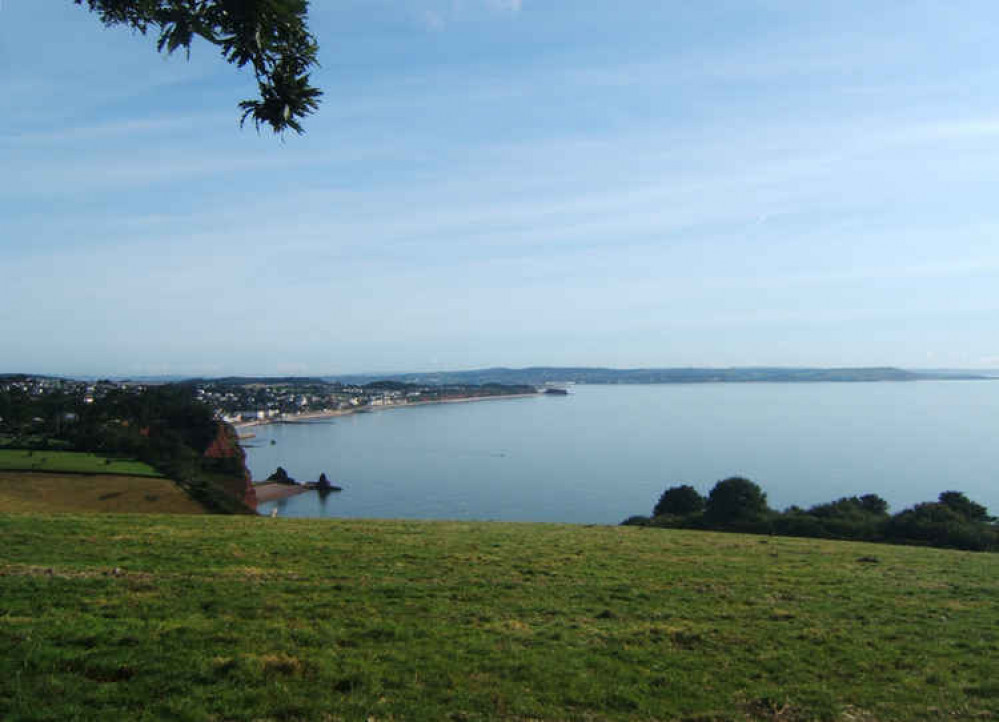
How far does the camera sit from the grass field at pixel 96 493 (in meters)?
26.6

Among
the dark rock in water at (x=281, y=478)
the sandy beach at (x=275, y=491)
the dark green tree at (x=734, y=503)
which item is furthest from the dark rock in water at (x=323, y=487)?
the dark green tree at (x=734, y=503)

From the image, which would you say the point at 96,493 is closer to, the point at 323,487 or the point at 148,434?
the point at 148,434

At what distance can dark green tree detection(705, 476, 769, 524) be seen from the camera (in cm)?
3172

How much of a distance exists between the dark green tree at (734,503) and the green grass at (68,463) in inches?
1208

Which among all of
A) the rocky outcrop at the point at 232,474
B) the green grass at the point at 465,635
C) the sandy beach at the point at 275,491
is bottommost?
the sandy beach at the point at 275,491

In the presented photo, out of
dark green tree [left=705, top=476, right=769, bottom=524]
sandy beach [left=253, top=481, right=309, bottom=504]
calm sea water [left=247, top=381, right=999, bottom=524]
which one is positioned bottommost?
sandy beach [left=253, top=481, right=309, bottom=504]

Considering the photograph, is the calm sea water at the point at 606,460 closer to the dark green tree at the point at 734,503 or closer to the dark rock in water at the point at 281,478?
the dark rock in water at the point at 281,478

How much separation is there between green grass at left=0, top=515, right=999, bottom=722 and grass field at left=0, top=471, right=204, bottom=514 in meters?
16.1

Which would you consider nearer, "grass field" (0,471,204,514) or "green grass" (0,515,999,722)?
"green grass" (0,515,999,722)

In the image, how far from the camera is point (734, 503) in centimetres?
3250

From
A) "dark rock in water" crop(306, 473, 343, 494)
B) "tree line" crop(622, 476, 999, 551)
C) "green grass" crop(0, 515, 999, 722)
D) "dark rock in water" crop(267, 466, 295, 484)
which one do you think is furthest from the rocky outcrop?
"green grass" crop(0, 515, 999, 722)

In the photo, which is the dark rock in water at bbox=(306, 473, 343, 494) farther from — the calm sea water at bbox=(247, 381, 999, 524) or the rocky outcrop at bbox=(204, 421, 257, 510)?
the rocky outcrop at bbox=(204, 421, 257, 510)

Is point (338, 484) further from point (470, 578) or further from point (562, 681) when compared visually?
point (562, 681)

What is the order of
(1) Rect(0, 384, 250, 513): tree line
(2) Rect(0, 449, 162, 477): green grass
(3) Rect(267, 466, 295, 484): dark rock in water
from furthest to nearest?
(3) Rect(267, 466, 295, 484): dark rock in water → (1) Rect(0, 384, 250, 513): tree line → (2) Rect(0, 449, 162, 477): green grass
